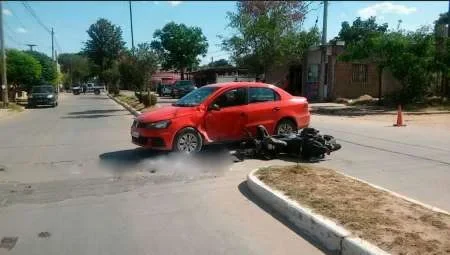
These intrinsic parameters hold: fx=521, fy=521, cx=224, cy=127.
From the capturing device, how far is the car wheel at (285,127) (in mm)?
12094

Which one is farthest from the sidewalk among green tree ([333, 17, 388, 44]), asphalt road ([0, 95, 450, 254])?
green tree ([333, 17, 388, 44])

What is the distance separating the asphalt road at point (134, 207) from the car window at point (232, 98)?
1.09m

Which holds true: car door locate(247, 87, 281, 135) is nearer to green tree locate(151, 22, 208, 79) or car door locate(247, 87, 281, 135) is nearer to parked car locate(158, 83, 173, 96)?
parked car locate(158, 83, 173, 96)

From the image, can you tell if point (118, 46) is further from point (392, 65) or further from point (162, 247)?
point (162, 247)

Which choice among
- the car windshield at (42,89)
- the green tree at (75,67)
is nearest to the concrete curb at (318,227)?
the car windshield at (42,89)

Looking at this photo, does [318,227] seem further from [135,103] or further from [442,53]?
[135,103]

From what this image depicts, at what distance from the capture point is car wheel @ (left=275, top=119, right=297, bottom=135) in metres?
12.1

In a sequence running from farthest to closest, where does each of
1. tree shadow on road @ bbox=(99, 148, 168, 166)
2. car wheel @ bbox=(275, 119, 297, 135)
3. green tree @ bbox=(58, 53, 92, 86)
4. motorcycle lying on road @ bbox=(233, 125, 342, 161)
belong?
1. green tree @ bbox=(58, 53, 92, 86)
2. car wheel @ bbox=(275, 119, 297, 135)
3. tree shadow on road @ bbox=(99, 148, 168, 166)
4. motorcycle lying on road @ bbox=(233, 125, 342, 161)

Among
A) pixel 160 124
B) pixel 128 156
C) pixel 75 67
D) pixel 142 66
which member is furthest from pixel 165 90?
pixel 75 67

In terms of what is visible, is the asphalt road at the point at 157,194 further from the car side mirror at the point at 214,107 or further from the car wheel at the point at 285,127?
the car wheel at the point at 285,127

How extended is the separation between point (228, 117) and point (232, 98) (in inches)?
20.0

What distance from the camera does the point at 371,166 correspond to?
32.1 feet

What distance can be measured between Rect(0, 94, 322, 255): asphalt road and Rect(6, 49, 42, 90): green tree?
32.1 metres

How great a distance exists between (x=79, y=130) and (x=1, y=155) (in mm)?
5979
